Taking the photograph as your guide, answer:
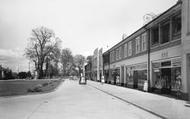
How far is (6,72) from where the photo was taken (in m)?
89.4

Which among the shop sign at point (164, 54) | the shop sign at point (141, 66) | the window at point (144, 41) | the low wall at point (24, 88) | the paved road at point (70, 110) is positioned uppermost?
the window at point (144, 41)

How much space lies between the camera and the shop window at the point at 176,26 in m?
18.1

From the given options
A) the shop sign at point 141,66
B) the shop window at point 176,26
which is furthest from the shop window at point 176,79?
the shop sign at point 141,66

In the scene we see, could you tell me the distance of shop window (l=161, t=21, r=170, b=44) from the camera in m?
20.3

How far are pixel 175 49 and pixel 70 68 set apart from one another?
9907 cm

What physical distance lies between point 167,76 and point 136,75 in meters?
10.1

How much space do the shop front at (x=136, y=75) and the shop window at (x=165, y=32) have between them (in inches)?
210

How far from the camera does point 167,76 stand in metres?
20.2

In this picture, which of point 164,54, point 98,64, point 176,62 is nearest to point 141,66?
point 164,54

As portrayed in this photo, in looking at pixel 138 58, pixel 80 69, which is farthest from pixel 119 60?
pixel 80 69

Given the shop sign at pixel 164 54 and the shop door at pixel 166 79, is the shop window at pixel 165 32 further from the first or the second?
the shop door at pixel 166 79

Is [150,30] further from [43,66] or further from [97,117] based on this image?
[43,66]

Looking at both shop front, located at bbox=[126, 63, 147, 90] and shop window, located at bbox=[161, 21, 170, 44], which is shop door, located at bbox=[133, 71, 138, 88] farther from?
shop window, located at bbox=[161, 21, 170, 44]

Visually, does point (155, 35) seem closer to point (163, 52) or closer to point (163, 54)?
point (163, 52)
